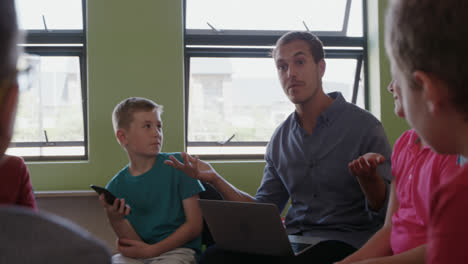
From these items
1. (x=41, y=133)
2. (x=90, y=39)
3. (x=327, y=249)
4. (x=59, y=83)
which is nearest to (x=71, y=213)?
(x=41, y=133)

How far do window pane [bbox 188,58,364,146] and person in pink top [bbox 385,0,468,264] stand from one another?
3.16m

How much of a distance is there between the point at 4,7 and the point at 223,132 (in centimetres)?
350

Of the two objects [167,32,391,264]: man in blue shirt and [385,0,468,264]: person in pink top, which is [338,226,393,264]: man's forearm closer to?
[167,32,391,264]: man in blue shirt

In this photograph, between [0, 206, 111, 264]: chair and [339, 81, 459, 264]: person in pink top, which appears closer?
[0, 206, 111, 264]: chair

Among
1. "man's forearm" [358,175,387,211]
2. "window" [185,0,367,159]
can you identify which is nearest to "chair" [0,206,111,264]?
"man's forearm" [358,175,387,211]

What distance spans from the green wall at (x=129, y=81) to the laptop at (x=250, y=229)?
1.78 m

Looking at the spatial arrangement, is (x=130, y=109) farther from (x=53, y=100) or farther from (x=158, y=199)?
(x=53, y=100)

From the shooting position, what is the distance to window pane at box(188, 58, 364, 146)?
387cm

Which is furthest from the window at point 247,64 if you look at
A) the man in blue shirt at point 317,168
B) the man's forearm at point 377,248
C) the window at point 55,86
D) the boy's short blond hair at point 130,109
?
the man's forearm at point 377,248

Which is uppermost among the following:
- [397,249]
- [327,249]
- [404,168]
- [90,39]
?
[90,39]

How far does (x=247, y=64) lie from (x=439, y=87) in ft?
10.7

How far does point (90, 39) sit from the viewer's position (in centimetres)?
349

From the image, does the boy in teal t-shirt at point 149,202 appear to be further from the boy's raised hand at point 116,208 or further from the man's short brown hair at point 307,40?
the man's short brown hair at point 307,40

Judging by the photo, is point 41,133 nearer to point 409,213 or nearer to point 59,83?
point 59,83
